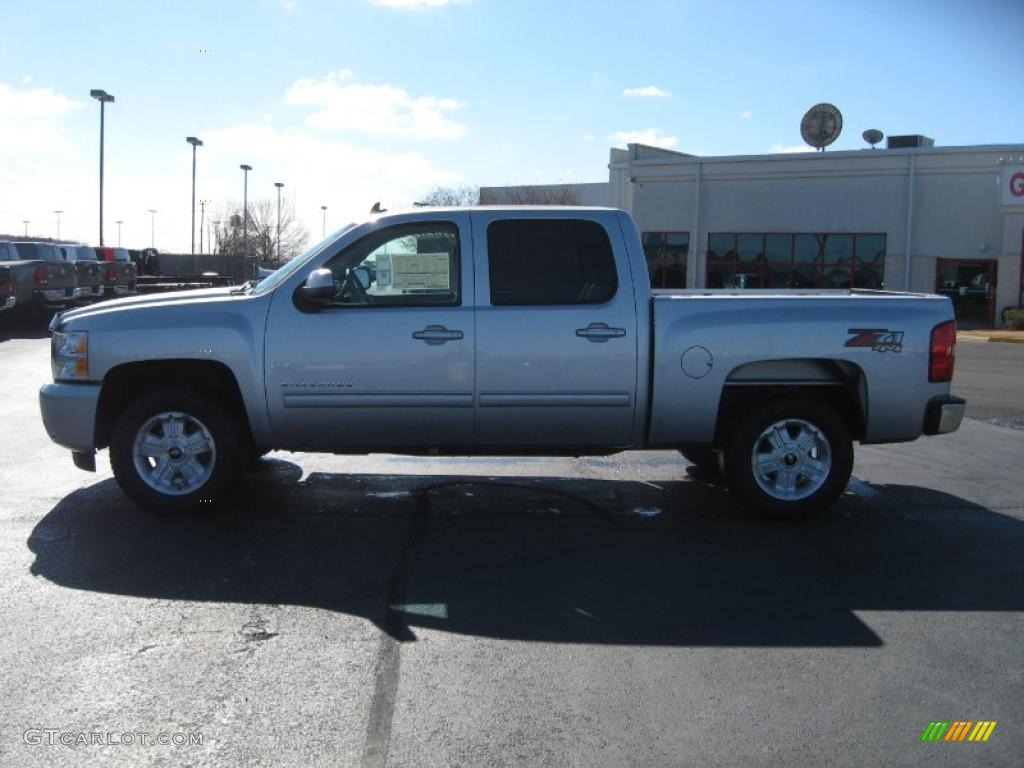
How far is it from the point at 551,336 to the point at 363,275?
1.32 m

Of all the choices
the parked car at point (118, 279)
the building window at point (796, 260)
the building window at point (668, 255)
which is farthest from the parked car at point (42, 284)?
the building window at point (668, 255)

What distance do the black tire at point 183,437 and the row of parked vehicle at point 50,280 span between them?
16.5 m

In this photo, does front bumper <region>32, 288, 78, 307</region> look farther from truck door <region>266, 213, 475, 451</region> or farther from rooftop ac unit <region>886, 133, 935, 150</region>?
rooftop ac unit <region>886, 133, 935, 150</region>

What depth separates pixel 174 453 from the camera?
681cm

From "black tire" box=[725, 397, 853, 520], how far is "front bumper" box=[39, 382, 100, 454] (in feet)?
13.8

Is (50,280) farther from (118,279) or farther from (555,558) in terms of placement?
(555,558)

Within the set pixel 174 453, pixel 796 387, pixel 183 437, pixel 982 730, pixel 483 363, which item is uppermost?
pixel 483 363

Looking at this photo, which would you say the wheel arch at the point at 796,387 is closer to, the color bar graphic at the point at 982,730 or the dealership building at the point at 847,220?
the color bar graphic at the point at 982,730

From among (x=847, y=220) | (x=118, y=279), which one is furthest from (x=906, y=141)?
(x=118, y=279)

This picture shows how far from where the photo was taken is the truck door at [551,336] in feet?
21.9

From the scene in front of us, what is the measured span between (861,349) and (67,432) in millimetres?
5212

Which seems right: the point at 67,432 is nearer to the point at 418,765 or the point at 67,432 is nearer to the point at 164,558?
the point at 164,558

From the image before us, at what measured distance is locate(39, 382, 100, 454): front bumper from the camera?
6.68m

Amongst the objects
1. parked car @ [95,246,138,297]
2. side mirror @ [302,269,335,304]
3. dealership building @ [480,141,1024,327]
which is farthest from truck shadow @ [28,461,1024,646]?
dealership building @ [480,141,1024,327]
